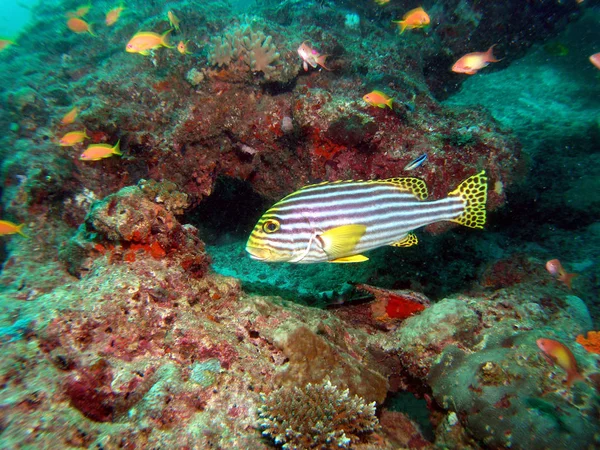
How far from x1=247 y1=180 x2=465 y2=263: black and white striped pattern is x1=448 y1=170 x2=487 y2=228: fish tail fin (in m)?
0.39

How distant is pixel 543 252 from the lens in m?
6.44

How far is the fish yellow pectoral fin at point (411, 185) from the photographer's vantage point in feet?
10.7

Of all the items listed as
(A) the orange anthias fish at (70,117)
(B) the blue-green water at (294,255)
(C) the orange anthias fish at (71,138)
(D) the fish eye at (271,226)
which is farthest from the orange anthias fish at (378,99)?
(A) the orange anthias fish at (70,117)

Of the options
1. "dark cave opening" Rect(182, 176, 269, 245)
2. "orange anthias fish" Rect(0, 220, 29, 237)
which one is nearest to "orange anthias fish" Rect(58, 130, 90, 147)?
"orange anthias fish" Rect(0, 220, 29, 237)

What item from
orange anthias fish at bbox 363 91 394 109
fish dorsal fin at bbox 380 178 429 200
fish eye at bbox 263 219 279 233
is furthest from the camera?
orange anthias fish at bbox 363 91 394 109

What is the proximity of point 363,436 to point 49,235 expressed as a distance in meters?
6.46

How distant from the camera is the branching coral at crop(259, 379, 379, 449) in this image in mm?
2529

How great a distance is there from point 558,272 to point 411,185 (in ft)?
10.5

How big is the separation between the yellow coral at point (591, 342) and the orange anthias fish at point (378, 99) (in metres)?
3.93

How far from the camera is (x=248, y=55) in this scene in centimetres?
678

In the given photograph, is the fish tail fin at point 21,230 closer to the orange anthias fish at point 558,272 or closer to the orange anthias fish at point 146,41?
the orange anthias fish at point 146,41

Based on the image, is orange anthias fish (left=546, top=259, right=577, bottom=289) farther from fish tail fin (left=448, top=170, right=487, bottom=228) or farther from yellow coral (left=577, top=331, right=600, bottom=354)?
fish tail fin (left=448, top=170, right=487, bottom=228)

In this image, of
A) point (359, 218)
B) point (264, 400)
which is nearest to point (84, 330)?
point (264, 400)

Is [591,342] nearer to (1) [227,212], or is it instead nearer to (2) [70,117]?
(1) [227,212]
